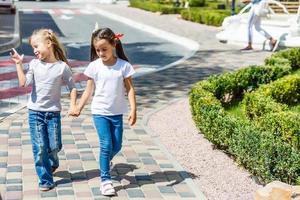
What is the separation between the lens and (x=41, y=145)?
596 centimetres

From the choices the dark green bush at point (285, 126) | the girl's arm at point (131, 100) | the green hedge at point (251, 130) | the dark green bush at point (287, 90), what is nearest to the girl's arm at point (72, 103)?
the girl's arm at point (131, 100)

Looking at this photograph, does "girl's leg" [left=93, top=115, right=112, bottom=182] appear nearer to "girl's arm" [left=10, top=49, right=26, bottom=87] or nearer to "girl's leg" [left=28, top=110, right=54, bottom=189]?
"girl's leg" [left=28, top=110, right=54, bottom=189]

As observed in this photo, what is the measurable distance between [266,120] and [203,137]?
3.57 ft

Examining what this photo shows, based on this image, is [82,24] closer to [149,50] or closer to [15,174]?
[149,50]

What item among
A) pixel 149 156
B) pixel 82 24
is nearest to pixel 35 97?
pixel 149 156

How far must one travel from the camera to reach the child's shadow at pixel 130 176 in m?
6.30

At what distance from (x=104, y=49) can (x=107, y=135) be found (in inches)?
32.1

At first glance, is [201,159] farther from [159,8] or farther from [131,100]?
[159,8]

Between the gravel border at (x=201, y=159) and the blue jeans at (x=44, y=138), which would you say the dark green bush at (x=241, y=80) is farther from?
the blue jeans at (x=44, y=138)

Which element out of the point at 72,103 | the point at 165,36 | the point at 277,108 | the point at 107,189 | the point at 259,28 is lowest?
the point at 165,36

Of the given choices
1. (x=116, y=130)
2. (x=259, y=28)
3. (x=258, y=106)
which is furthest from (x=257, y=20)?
(x=116, y=130)

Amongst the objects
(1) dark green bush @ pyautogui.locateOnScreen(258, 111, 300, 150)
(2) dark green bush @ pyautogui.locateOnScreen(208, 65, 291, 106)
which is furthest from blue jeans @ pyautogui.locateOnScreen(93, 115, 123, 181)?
(2) dark green bush @ pyautogui.locateOnScreen(208, 65, 291, 106)

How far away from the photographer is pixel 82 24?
2694 cm

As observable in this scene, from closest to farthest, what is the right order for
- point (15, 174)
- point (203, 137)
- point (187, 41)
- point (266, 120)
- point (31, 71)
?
point (31, 71) → point (15, 174) → point (266, 120) → point (203, 137) → point (187, 41)
